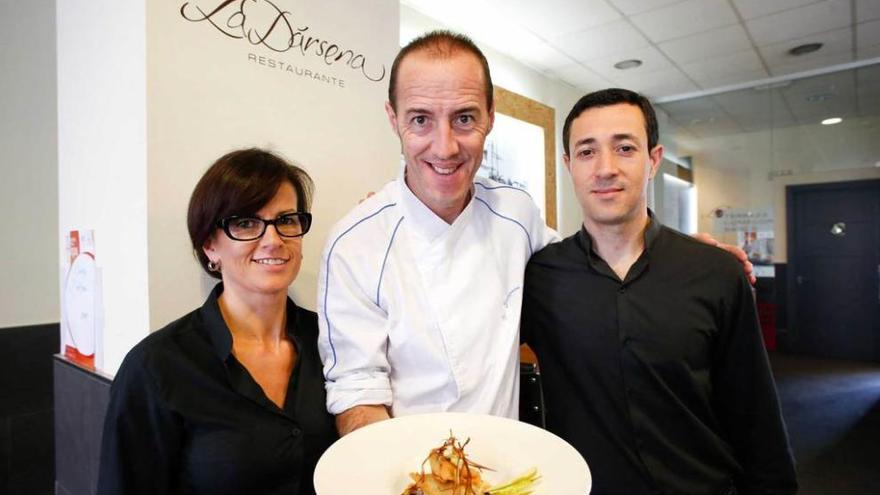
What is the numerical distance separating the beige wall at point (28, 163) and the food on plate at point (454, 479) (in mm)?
3066

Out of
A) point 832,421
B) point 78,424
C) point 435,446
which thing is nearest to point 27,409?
point 78,424

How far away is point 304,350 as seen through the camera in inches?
54.4

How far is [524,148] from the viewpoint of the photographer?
14.6ft

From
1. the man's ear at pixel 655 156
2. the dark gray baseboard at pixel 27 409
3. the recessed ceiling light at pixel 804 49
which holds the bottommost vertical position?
the dark gray baseboard at pixel 27 409

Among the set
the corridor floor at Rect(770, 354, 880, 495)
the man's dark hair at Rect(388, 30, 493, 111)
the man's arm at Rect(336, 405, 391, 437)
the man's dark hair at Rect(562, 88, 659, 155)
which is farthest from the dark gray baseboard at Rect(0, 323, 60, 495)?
the corridor floor at Rect(770, 354, 880, 495)

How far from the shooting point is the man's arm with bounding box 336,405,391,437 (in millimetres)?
1189

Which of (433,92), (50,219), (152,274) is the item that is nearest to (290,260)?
(152,274)

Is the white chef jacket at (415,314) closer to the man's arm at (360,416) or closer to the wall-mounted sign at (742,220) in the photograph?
the man's arm at (360,416)

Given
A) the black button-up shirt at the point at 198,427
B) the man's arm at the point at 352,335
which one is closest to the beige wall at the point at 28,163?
the black button-up shirt at the point at 198,427

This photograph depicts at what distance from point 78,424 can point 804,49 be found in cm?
560

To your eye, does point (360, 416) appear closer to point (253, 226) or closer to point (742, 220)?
point (253, 226)

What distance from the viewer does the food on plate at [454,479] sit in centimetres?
92

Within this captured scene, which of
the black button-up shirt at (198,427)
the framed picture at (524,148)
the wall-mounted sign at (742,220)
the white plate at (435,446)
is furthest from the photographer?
the wall-mounted sign at (742,220)

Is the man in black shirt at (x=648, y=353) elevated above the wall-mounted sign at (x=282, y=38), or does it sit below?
below
